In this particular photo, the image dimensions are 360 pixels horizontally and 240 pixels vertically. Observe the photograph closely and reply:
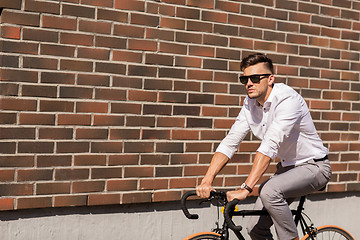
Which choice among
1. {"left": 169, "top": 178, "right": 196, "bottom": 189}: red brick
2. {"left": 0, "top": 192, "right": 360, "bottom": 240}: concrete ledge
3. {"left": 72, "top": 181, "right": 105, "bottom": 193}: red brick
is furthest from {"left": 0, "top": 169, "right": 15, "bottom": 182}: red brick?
{"left": 169, "top": 178, "right": 196, "bottom": 189}: red brick

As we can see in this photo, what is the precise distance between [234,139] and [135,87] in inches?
49.8

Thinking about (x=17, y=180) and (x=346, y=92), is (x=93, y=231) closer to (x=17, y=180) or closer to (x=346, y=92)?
(x=17, y=180)

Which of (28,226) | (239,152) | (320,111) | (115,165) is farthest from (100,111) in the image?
(320,111)

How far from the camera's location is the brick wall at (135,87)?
15.2ft

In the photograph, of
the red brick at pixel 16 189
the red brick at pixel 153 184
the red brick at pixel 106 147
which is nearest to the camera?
the red brick at pixel 16 189

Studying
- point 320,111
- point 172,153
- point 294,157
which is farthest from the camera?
point 320,111

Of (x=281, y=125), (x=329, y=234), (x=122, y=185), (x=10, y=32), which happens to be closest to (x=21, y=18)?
(x=10, y=32)

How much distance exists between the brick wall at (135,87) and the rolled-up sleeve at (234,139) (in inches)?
42.2

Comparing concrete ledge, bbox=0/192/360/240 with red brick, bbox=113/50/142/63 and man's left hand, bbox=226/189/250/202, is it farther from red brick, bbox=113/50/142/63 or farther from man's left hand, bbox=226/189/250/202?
man's left hand, bbox=226/189/250/202

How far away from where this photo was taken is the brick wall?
182 inches

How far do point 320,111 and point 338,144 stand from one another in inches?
19.1

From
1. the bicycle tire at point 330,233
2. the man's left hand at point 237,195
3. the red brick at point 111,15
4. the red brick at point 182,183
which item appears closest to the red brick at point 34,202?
the red brick at point 182,183

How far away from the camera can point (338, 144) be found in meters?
6.36

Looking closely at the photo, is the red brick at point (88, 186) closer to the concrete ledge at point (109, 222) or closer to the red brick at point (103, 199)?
the red brick at point (103, 199)
